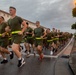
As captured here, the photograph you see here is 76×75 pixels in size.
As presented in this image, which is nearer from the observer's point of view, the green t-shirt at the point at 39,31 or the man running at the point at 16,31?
the man running at the point at 16,31

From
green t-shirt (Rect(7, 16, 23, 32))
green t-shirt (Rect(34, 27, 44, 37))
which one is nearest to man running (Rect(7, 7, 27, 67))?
green t-shirt (Rect(7, 16, 23, 32))

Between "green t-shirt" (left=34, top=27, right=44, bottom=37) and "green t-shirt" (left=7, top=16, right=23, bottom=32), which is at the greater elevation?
"green t-shirt" (left=7, top=16, right=23, bottom=32)

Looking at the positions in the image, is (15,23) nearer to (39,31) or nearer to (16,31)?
(16,31)

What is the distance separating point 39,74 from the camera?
8086 millimetres

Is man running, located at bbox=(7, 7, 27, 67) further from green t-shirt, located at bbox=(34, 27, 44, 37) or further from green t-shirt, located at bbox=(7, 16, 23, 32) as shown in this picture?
green t-shirt, located at bbox=(34, 27, 44, 37)

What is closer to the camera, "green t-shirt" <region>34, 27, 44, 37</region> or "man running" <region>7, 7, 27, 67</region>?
"man running" <region>7, 7, 27, 67</region>

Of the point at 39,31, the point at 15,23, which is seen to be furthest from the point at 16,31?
the point at 39,31

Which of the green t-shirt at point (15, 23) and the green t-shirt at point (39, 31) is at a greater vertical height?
the green t-shirt at point (15, 23)

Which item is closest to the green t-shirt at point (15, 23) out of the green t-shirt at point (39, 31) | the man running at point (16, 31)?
the man running at point (16, 31)

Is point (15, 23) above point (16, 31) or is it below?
above

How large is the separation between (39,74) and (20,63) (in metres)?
1.65

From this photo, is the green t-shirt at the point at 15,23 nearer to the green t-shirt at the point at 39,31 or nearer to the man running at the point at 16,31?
the man running at the point at 16,31

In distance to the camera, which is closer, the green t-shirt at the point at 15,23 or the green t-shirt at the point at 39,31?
the green t-shirt at the point at 15,23

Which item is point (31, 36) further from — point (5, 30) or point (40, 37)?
point (5, 30)
